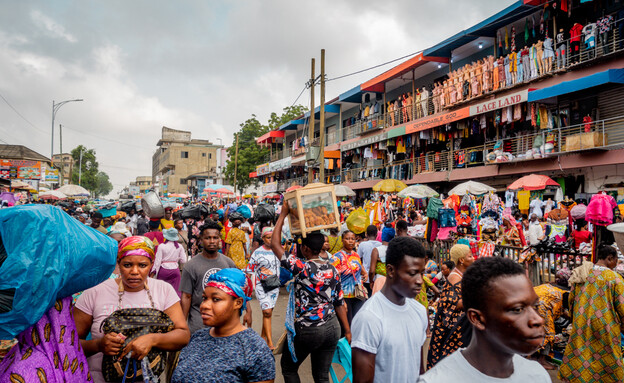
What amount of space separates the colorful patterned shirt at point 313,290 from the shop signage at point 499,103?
14257 millimetres

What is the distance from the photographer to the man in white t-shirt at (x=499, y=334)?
1636 millimetres

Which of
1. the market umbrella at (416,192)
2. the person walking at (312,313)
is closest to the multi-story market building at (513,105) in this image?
the market umbrella at (416,192)

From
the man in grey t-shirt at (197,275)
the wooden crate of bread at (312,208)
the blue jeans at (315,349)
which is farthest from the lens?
the man in grey t-shirt at (197,275)

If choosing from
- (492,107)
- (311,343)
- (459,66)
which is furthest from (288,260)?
(459,66)

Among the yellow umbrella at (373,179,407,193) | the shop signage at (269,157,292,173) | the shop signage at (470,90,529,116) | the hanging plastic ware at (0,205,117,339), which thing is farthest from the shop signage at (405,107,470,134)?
the hanging plastic ware at (0,205,117,339)

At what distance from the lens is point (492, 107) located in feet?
54.5

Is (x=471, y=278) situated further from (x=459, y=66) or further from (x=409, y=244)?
(x=459, y=66)

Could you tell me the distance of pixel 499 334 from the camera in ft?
5.48

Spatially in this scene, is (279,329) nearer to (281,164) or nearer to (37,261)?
(37,261)

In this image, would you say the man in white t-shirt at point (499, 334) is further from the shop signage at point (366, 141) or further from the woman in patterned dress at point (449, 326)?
the shop signage at point (366, 141)

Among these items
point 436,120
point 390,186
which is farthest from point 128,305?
point 436,120

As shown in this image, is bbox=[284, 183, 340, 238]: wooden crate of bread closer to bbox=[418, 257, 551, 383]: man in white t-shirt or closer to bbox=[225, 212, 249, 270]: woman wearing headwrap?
bbox=[418, 257, 551, 383]: man in white t-shirt

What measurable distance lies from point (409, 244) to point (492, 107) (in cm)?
1570

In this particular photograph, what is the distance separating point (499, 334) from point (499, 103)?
16.6m
